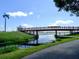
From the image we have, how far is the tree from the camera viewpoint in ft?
85.0

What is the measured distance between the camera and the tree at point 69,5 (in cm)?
2592

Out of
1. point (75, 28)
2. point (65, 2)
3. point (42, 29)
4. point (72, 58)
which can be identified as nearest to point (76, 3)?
point (65, 2)

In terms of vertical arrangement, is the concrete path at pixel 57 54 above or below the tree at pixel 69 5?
below

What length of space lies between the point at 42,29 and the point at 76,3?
7789 cm

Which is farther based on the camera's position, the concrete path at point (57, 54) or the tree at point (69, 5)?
the tree at point (69, 5)

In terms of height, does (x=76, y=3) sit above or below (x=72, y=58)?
above

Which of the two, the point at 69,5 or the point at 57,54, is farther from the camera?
the point at 69,5

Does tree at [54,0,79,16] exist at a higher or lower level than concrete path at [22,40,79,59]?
higher

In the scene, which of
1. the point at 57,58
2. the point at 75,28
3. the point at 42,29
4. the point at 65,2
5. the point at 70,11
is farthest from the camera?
the point at 42,29

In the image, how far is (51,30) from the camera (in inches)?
4102

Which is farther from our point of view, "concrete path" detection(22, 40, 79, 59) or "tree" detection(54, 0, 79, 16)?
"tree" detection(54, 0, 79, 16)

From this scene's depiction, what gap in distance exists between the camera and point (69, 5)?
26.9 meters

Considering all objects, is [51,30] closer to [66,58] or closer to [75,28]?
[75,28]

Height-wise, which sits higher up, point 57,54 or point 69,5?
point 69,5
